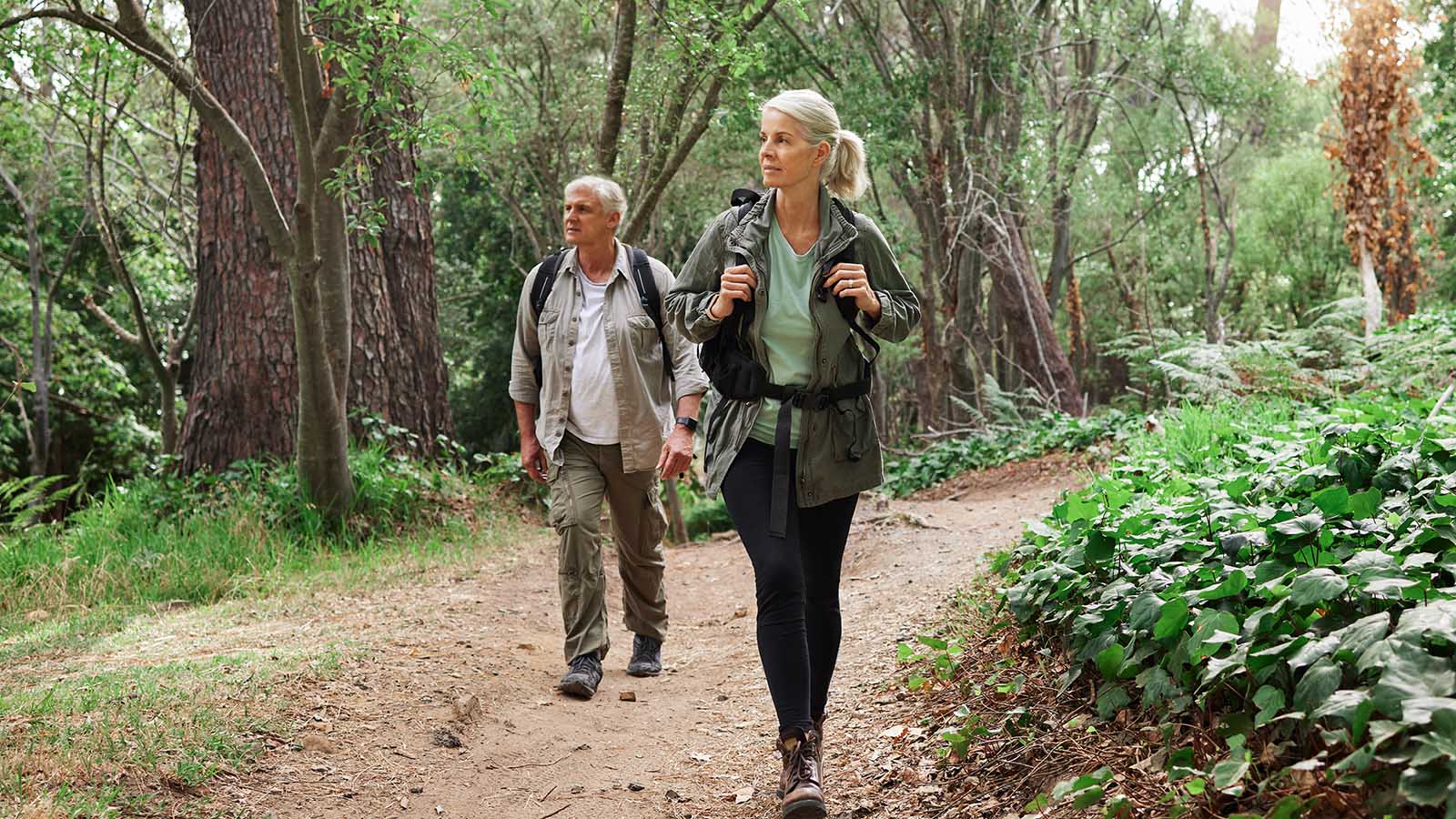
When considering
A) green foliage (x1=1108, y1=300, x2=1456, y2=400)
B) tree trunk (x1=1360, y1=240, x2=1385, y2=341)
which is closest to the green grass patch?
green foliage (x1=1108, y1=300, x2=1456, y2=400)

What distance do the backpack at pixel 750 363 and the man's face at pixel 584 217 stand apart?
6.53 feet

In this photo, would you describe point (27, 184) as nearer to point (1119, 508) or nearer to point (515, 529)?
point (515, 529)

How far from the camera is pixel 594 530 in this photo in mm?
5527

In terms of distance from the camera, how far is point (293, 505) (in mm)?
8617

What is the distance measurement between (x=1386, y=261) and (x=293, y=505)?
44.5 ft

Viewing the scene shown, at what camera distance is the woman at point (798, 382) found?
3557 millimetres

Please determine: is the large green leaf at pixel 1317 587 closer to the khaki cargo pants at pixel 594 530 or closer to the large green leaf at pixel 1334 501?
the large green leaf at pixel 1334 501

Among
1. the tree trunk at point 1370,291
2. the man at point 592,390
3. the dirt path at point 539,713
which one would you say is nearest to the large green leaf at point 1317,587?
the dirt path at point 539,713

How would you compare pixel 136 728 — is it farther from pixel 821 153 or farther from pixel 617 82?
pixel 617 82

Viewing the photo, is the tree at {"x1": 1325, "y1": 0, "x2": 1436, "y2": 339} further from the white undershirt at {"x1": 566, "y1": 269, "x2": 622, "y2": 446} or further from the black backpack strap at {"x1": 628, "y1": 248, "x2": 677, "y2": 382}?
the white undershirt at {"x1": 566, "y1": 269, "x2": 622, "y2": 446}

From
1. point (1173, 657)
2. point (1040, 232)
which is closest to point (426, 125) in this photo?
point (1173, 657)

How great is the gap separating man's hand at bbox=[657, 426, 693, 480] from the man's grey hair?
5.50 ft

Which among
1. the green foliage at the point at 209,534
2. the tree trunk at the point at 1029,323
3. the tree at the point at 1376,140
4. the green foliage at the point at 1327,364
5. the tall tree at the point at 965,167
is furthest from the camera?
the tree trunk at the point at 1029,323

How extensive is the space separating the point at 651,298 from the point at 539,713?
203cm
